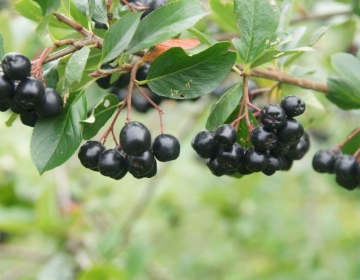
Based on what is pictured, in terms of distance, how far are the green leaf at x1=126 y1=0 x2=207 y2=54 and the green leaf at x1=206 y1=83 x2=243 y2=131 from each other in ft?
1.14

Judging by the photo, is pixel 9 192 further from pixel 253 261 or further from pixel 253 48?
pixel 253 48

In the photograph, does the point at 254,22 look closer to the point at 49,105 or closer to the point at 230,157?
the point at 230,157

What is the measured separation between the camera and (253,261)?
18.0 ft

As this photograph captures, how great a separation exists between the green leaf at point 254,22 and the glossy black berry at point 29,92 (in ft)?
2.15

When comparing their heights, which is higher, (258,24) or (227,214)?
(258,24)

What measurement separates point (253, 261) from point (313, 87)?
381 cm

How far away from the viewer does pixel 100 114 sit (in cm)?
160

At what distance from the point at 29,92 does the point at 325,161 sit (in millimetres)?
1134

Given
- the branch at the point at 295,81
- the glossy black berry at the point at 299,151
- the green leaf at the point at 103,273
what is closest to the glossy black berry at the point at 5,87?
the branch at the point at 295,81

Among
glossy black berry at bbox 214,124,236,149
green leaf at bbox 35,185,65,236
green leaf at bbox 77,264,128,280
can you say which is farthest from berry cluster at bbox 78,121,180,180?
green leaf at bbox 35,185,65,236

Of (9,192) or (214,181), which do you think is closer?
(9,192)

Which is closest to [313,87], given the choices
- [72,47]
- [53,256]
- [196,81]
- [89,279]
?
[196,81]

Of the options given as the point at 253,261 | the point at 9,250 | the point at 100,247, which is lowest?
the point at 253,261

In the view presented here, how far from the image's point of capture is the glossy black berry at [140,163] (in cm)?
152
